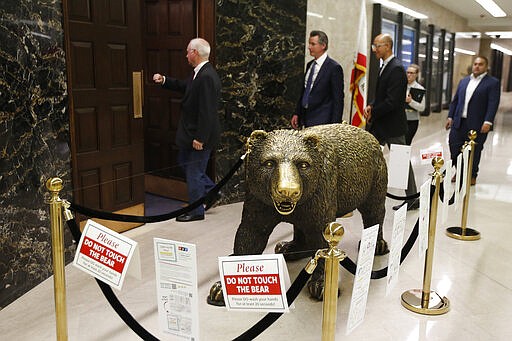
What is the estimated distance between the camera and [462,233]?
14.3ft

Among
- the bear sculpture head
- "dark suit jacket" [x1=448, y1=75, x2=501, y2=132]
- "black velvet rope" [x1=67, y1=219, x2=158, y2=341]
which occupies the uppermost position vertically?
"dark suit jacket" [x1=448, y1=75, x2=501, y2=132]

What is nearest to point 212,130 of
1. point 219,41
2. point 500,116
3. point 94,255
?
point 219,41

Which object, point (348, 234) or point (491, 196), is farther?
point (491, 196)

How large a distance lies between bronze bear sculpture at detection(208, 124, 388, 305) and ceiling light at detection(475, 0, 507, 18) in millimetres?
7998

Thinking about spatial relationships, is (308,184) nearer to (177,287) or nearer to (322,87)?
(177,287)

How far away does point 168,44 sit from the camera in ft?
16.7

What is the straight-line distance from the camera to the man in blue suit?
5.92 m

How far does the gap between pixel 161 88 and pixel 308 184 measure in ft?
10.5

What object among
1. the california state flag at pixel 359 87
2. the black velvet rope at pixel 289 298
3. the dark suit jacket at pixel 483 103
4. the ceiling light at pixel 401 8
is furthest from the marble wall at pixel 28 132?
the ceiling light at pixel 401 8

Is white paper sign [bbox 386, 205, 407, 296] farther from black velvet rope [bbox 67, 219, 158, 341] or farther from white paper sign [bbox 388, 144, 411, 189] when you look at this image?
white paper sign [bbox 388, 144, 411, 189]

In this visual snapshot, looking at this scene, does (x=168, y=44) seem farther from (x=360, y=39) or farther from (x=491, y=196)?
(x=491, y=196)

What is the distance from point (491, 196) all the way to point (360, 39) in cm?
246

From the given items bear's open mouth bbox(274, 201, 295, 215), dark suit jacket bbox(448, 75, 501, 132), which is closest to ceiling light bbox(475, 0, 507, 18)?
dark suit jacket bbox(448, 75, 501, 132)

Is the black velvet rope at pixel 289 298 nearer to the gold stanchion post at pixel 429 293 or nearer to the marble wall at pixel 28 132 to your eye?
the gold stanchion post at pixel 429 293
